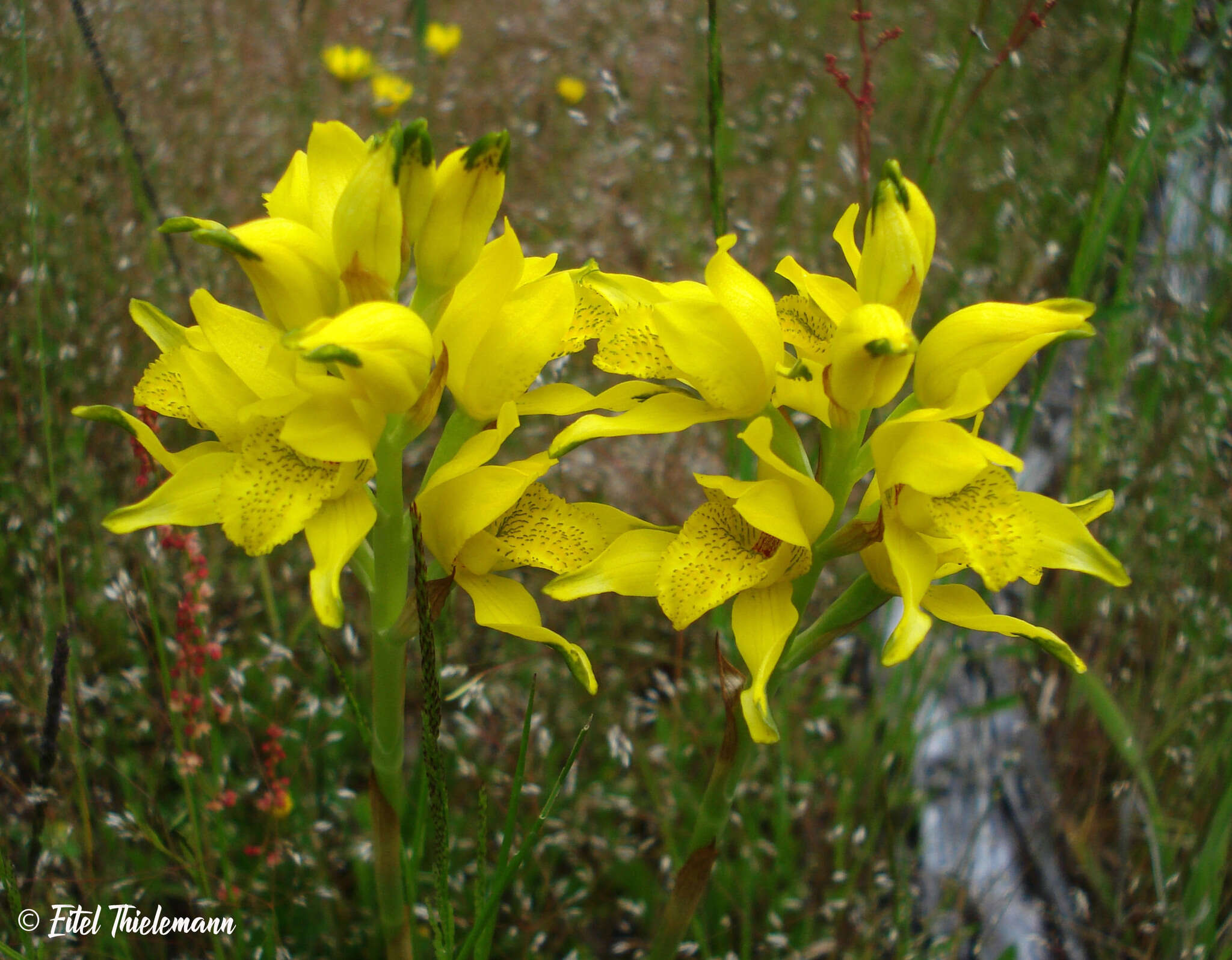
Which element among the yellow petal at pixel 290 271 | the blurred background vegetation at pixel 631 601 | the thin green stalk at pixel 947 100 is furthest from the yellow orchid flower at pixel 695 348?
the thin green stalk at pixel 947 100

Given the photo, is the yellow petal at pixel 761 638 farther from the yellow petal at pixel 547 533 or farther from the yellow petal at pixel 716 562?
the yellow petal at pixel 547 533

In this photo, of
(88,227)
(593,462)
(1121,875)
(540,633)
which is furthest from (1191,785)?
(88,227)

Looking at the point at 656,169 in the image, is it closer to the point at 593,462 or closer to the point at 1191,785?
the point at 593,462

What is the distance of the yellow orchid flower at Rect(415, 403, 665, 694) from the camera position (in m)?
1.38

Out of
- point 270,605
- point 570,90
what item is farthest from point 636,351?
point 570,90

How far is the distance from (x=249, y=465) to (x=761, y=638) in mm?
793

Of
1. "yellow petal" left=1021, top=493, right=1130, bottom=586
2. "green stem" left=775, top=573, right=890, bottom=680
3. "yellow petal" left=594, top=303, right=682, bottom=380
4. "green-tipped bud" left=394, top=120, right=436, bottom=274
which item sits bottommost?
"green stem" left=775, top=573, right=890, bottom=680

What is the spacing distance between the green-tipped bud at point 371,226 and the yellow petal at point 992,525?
865mm

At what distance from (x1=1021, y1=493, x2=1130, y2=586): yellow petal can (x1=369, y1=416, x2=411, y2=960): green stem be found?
37.7 inches

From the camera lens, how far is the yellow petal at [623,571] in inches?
53.9

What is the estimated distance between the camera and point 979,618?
4.51 ft

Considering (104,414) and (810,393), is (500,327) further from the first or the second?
(104,414)

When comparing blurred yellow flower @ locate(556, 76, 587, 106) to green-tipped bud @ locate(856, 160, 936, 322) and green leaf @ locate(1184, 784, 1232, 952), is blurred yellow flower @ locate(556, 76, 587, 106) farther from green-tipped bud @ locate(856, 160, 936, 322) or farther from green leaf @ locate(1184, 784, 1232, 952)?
green leaf @ locate(1184, 784, 1232, 952)

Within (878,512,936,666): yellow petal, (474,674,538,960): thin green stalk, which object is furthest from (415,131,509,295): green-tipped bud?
(878,512,936,666): yellow petal
